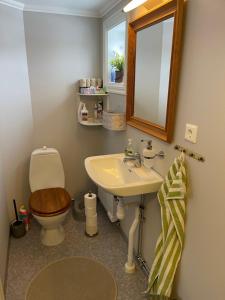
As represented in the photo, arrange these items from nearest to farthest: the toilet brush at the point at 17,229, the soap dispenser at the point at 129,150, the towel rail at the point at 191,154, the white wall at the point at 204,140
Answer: the white wall at the point at 204,140 < the towel rail at the point at 191,154 < the soap dispenser at the point at 129,150 < the toilet brush at the point at 17,229

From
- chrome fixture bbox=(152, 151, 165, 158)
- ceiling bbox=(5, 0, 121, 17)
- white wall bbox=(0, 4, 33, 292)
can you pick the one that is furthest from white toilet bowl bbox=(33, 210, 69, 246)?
ceiling bbox=(5, 0, 121, 17)

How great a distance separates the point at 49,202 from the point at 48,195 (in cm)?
13

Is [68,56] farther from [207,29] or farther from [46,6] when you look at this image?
[207,29]

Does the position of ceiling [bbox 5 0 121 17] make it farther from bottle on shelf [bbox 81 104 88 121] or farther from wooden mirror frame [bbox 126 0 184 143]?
bottle on shelf [bbox 81 104 88 121]

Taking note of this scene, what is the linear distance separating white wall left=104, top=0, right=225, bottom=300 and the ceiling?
122cm

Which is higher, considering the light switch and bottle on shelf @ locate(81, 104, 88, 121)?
the light switch

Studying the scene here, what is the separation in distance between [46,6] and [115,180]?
1.83m

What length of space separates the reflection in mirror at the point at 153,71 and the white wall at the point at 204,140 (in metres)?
0.20

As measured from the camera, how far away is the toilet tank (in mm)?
2332

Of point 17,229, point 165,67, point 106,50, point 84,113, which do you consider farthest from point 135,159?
point 17,229

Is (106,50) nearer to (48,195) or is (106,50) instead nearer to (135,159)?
(135,159)

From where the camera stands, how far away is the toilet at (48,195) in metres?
2.01

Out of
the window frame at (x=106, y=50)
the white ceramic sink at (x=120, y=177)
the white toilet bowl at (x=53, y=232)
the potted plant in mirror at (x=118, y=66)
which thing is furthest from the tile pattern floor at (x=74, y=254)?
the potted plant in mirror at (x=118, y=66)

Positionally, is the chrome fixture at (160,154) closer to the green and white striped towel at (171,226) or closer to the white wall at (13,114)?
the green and white striped towel at (171,226)
